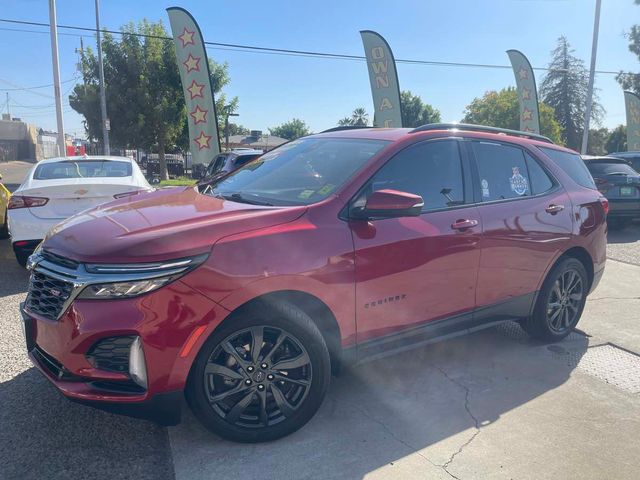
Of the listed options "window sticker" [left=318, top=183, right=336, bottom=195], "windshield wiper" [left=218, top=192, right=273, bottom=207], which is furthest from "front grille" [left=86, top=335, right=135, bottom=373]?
"window sticker" [left=318, top=183, right=336, bottom=195]

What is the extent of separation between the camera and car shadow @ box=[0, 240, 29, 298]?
5.64 meters

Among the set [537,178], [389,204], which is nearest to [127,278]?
[389,204]

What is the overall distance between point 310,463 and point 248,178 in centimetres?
209

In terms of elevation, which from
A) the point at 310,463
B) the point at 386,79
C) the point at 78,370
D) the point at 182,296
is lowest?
the point at 310,463

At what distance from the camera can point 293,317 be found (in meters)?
2.84

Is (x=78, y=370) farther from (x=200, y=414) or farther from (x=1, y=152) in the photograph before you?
(x=1, y=152)

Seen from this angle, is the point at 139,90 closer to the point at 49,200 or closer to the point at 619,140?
the point at 49,200

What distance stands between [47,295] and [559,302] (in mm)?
4050

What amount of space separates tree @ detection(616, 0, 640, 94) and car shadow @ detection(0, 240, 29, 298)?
40.4m

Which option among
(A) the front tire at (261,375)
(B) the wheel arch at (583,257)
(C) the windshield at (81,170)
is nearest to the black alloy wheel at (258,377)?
(A) the front tire at (261,375)

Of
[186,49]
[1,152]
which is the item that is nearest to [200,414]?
[186,49]

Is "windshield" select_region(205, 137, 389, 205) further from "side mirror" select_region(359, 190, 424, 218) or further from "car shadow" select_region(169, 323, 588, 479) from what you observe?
"car shadow" select_region(169, 323, 588, 479)

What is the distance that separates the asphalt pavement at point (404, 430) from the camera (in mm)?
2742

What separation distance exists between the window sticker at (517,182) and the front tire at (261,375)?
7.21ft
